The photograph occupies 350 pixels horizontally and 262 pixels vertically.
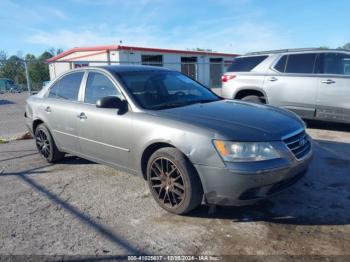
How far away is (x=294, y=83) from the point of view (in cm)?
763

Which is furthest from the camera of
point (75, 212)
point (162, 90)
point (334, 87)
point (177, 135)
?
point (334, 87)

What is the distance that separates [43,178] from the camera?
17.0ft

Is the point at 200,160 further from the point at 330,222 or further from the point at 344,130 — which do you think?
the point at 344,130

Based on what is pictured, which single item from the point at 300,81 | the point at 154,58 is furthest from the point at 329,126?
the point at 154,58

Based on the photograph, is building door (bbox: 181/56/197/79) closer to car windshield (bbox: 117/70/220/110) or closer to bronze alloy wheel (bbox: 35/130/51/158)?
bronze alloy wheel (bbox: 35/130/51/158)

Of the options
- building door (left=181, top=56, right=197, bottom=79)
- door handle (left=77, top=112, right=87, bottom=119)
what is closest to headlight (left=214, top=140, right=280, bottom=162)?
door handle (left=77, top=112, right=87, bottom=119)

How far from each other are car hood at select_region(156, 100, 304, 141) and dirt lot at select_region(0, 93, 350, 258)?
3.01 ft

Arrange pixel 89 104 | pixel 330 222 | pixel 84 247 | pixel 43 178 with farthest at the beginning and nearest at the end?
pixel 43 178, pixel 89 104, pixel 330 222, pixel 84 247

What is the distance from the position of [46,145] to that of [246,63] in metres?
5.22

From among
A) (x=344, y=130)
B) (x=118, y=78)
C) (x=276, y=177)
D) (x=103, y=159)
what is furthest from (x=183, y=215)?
(x=344, y=130)

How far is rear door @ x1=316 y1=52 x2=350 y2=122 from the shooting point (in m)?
7.07

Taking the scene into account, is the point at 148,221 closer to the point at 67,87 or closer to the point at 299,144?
the point at 299,144

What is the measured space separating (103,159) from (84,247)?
1647 mm

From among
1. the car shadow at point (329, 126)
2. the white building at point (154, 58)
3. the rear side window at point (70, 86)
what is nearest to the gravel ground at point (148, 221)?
the rear side window at point (70, 86)
